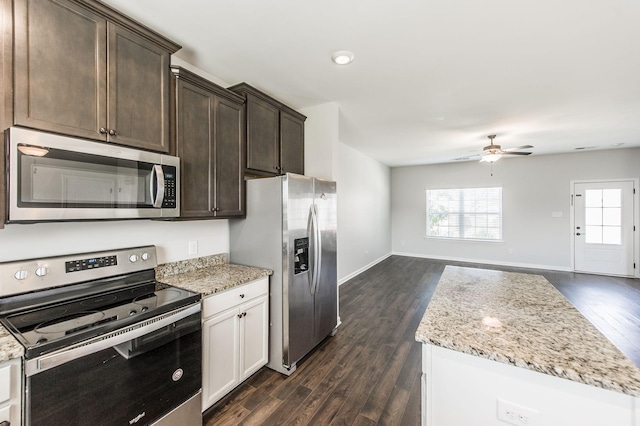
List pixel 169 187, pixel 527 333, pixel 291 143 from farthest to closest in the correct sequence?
pixel 291 143
pixel 169 187
pixel 527 333

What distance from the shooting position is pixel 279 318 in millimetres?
2334

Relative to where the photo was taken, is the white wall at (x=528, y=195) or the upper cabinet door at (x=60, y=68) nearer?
the upper cabinet door at (x=60, y=68)

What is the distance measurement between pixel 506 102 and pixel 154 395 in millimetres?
4128

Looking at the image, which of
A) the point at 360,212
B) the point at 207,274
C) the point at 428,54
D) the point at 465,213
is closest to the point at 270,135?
the point at 207,274

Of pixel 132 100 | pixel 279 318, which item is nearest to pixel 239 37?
pixel 132 100

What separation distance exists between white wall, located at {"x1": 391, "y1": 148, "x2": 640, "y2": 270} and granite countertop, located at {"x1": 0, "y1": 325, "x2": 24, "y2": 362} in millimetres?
7659

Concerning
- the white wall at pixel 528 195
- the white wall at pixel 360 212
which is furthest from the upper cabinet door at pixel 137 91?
the white wall at pixel 528 195

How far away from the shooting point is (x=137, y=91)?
1.68 meters

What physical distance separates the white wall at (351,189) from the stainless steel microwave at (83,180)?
5.70ft

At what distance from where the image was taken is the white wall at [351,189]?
3.18 metres

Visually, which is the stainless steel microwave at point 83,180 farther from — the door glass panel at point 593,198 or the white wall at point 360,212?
the door glass panel at point 593,198

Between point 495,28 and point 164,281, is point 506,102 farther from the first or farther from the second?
point 164,281

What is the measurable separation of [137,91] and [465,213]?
7.33m

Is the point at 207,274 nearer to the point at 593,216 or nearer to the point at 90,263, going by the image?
the point at 90,263
